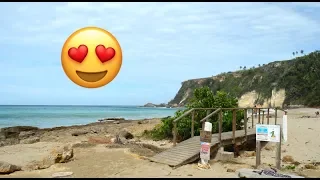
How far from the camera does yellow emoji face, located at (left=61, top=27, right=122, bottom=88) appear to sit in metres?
3.37

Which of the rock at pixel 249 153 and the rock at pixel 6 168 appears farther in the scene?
the rock at pixel 249 153

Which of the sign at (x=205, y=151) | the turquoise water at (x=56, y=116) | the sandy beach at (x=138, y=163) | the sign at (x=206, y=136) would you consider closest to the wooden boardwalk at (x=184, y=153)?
the sandy beach at (x=138, y=163)

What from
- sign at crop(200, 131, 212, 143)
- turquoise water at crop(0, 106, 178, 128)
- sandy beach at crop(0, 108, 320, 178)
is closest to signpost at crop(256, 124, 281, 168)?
sandy beach at crop(0, 108, 320, 178)

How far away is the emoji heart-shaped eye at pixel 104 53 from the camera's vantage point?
3406mm

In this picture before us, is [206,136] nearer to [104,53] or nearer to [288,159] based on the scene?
[288,159]

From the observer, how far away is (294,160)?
10.7m

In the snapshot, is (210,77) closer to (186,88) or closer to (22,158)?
(186,88)

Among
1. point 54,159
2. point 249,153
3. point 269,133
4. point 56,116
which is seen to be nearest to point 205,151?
point 269,133

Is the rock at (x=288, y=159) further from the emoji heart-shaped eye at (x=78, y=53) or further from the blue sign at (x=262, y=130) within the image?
the emoji heart-shaped eye at (x=78, y=53)

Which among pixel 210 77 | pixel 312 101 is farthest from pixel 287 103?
pixel 210 77

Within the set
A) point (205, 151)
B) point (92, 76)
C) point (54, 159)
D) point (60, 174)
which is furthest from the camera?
point (54, 159)

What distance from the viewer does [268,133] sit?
8.73 metres

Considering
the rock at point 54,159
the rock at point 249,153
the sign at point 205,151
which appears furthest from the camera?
the rock at point 249,153

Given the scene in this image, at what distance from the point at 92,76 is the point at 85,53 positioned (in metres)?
0.31
